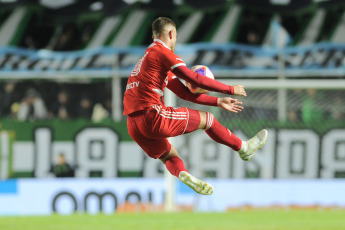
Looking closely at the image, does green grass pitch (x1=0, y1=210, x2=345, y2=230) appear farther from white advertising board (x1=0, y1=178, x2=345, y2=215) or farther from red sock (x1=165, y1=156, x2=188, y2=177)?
red sock (x1=165, y1=156, x2=188, y2=177)

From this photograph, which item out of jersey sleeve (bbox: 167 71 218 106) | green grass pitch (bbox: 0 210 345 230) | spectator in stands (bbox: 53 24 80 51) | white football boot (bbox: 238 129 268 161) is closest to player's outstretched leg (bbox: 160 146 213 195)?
white football boot (bbox: 238 129 268 161)

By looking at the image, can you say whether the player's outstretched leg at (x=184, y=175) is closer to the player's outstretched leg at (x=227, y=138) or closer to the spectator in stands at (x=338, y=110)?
the player's outstretched leg at (x=227, y=138)

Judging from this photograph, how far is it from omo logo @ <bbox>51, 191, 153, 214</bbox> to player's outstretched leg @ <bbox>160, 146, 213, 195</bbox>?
525cm

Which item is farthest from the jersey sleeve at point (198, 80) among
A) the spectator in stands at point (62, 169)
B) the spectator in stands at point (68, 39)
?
the spectator in stands at point (68, 39)

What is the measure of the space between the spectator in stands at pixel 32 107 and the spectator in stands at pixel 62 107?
0.83 ft

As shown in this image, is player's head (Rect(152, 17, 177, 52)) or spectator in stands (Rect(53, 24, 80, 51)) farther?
spectator in stands (Rect(53, 24, 80, 51))

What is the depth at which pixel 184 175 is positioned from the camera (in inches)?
250

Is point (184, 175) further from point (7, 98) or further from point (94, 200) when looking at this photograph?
point (7, 98)

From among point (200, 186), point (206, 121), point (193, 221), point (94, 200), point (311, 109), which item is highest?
point (311, 109)

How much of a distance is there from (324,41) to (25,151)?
303 inches

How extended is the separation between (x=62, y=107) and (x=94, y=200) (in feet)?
7.47

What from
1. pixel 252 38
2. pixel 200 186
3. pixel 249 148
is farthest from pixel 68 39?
pixel 200 186

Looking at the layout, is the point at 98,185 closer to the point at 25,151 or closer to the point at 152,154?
the point at 25,151

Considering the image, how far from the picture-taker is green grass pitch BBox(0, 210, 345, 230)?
32.6 feet
